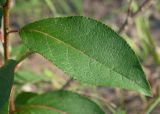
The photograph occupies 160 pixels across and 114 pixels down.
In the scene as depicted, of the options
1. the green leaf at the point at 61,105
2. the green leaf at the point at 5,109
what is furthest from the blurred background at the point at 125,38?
→ the green leaf at the point at 5,109

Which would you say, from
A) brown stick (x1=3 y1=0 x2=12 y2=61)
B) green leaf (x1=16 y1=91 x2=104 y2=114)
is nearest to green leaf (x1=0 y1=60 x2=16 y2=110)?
brown stick (x1=3 y1=0 x2=12 y2=61)

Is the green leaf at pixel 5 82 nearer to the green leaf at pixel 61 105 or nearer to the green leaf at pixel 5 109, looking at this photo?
the green leaf at pixel 5 109

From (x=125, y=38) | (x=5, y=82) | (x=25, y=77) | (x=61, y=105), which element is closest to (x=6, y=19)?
(x=5, y=82)

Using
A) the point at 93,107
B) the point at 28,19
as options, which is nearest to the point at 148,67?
the point at 28,19

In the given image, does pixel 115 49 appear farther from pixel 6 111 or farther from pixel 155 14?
pixel 155 14

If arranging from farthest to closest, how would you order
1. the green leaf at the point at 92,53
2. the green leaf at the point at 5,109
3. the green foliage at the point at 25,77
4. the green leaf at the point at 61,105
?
the green foliage at the point at 25,77, the green leaf at the point at 61,105, the green leaf at the point at 5,109, the green leaf at the point at 92,53

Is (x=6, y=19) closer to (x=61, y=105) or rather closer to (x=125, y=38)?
(x=61, y=105)
